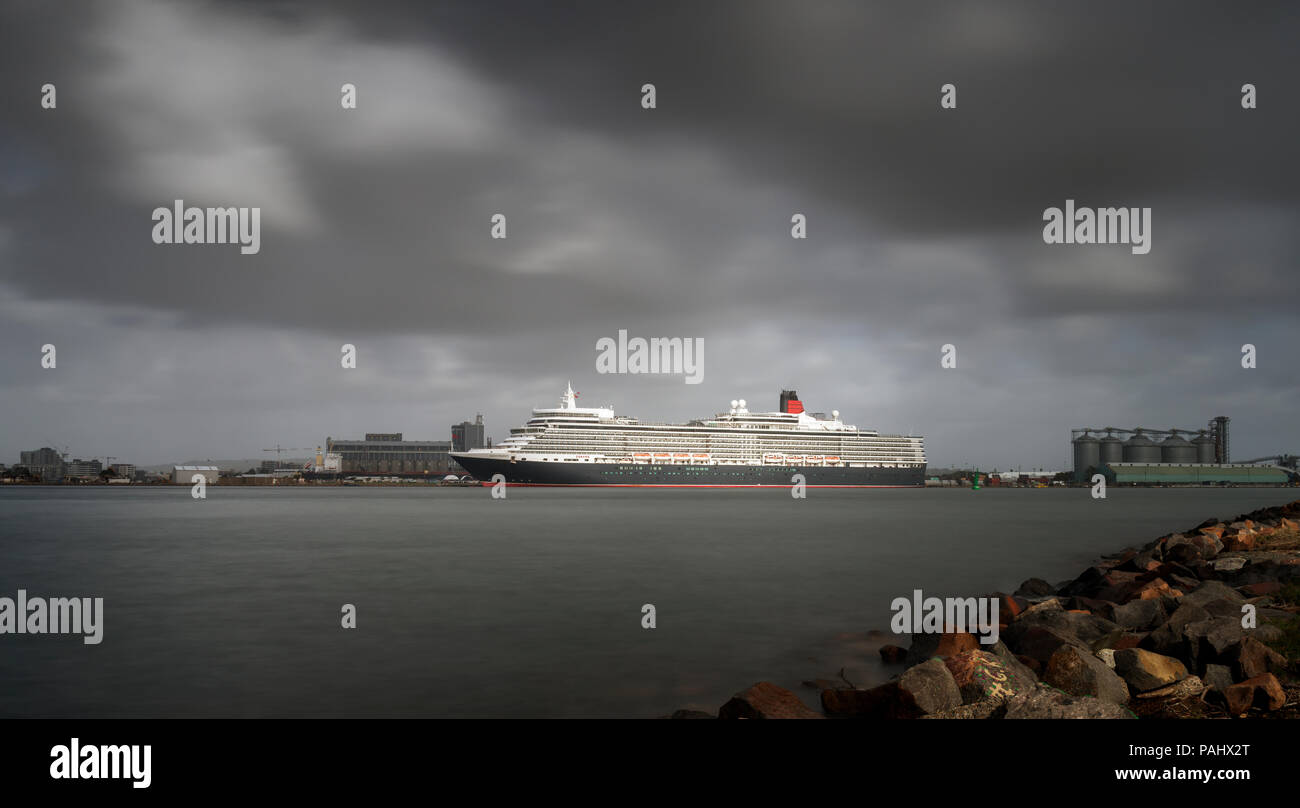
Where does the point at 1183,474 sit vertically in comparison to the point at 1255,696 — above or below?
below

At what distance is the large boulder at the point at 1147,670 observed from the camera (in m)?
8.75

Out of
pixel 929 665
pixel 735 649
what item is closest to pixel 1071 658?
pixel 929 665

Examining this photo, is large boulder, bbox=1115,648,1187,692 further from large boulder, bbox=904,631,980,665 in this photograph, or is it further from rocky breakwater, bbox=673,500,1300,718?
large boulder, bbox=904,631,980,665

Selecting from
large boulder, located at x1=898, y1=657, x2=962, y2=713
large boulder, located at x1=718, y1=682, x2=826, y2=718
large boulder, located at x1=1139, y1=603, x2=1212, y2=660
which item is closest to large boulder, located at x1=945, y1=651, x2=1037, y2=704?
large boulder, located at x1=898, y1=657, x2=962, y2=713

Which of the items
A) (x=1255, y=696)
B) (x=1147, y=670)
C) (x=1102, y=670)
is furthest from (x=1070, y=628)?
(x=1255, y=696)

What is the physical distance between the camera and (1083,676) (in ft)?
28.7

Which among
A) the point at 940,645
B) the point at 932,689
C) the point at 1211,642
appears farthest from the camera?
the point at 940,645

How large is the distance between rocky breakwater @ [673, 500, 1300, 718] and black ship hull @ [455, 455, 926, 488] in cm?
9851

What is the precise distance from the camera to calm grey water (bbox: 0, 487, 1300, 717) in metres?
11.1

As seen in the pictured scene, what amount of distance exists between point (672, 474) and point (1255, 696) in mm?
110613

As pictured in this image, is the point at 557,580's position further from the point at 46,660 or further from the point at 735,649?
the point at 46,660

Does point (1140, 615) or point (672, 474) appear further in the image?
point (672, 474)

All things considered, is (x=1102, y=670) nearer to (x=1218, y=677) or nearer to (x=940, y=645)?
(x=1218, y=677)
